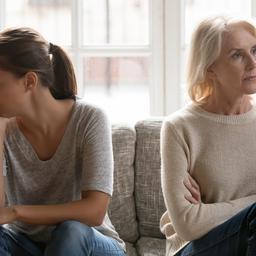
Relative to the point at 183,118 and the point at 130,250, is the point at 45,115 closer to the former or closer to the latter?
the point at 183,118

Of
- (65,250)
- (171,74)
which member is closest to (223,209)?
(65,250)

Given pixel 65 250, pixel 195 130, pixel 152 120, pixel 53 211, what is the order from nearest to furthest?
pixel 65 250, pixel 53 211, pixel 195 130, pixel 152 120

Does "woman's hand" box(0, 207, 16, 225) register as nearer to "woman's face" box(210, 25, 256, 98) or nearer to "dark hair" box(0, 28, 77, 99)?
"dark hair" box(0, 28, 77, 99)

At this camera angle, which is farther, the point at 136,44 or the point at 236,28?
the point at 136,44

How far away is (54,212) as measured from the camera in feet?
6.14

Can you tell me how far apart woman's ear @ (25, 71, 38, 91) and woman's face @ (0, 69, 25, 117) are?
0.01 metres

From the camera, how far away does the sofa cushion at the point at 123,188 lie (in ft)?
7.98

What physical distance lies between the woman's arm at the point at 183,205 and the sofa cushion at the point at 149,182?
17.7 inches

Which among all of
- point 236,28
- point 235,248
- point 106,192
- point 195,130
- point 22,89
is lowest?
point 235,248

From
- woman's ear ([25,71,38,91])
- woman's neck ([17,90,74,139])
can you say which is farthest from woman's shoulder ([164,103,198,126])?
woman's ear ([25,71,38,91])

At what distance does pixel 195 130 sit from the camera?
203 cm

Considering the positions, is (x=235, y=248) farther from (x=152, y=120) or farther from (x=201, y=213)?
(x=152, y=120)

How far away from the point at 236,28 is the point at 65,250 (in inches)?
33.4

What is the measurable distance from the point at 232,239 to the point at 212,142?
34 cm
